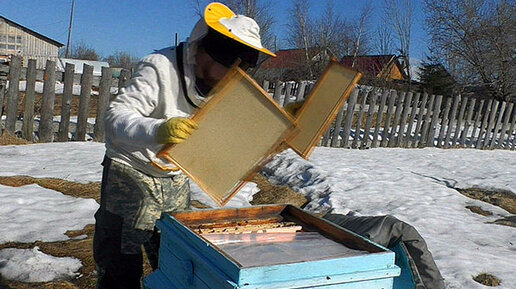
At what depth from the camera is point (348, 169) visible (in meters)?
7.38

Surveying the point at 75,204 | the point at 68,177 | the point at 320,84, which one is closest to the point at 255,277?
the point at 320,84

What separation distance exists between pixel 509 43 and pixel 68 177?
53.6 ft

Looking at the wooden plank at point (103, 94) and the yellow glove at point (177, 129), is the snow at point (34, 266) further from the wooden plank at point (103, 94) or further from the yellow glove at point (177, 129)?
the wooden plank at point (103, 94)

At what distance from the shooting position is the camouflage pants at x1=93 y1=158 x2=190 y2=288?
2150mm

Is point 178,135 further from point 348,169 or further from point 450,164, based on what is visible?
point 450,164

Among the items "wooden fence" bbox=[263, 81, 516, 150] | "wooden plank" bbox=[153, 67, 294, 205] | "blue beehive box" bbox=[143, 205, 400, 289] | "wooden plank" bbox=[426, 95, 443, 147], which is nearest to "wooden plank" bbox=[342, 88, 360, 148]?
"wooden fence" bbox=[263, 81, 516, 150]

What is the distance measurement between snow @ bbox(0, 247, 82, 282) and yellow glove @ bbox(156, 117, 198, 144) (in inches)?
80.9

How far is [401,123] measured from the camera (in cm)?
1071

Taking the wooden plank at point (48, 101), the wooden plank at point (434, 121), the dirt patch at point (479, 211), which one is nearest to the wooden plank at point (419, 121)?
the wooden plank at point (434, 121)

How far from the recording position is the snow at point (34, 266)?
10.6 feet

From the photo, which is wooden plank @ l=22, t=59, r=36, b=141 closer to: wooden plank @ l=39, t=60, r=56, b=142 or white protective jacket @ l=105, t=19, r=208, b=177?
wooden plank @ l=39, t=60, r=56, b=142

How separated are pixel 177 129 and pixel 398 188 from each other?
17.7 feet

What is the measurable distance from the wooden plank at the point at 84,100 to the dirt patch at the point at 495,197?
18.0ft

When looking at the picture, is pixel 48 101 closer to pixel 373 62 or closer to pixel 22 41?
pixel 373 62
